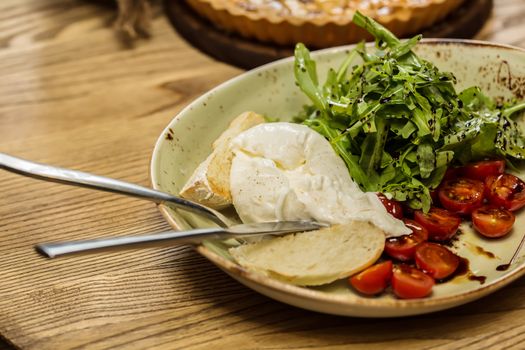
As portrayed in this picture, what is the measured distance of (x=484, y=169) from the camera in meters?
1.90

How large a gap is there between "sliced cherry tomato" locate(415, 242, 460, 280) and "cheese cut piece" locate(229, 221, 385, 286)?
3.9 inches

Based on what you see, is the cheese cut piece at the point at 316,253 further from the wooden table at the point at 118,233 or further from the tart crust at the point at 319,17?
the tart crust at the point at 319,17

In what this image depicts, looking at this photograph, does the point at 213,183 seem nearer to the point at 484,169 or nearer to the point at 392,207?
the point at 392,207

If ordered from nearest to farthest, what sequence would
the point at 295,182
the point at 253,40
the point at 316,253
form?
the point at 316,253, the point at 295,182, the point at 253,40

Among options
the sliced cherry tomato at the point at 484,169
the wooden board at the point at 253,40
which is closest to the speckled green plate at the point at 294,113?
the sliced cherry tomato at the point at 484,169

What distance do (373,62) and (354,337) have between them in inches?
32.5

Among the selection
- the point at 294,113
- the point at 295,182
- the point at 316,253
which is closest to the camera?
the point at 316,253

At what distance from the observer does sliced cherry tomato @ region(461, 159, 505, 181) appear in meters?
1.90

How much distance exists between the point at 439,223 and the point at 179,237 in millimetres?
693

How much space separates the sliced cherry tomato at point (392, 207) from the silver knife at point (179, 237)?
0.70 feet

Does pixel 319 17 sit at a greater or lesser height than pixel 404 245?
greater

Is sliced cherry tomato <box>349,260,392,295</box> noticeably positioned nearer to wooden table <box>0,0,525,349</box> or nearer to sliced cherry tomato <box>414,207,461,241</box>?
wooden table <box>0,0,525,349</box>

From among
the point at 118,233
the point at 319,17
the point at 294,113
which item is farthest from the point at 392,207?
the point at 319,17

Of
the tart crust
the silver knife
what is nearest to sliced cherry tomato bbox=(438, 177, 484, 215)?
the silver knife
